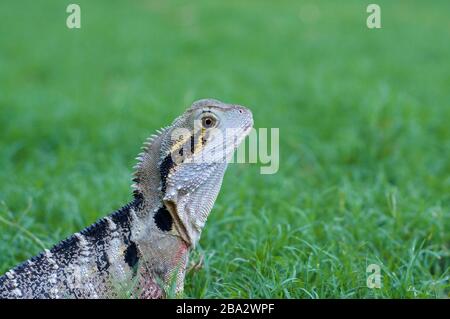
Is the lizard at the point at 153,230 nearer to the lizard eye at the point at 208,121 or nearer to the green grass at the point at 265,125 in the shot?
the lizard eye at the point at 208,121

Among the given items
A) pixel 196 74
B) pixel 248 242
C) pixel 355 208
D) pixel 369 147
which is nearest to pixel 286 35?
pixel 196 74

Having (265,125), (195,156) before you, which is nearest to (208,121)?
(195,156)

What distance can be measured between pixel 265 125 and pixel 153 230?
3.95 meters

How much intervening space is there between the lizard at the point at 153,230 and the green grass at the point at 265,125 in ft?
1.87

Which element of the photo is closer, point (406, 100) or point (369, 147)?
point (369, 147)

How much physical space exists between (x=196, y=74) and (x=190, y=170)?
5790 millimetres

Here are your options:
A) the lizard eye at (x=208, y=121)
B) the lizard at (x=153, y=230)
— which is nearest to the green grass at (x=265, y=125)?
the lizard at (x=153, y=230)

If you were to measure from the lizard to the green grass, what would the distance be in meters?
0.57

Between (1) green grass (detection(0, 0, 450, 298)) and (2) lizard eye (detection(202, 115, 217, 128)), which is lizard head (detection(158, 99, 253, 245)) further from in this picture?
(1) green grass (detection(0, 0, 450, 298))

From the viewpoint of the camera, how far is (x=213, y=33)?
35.1ft

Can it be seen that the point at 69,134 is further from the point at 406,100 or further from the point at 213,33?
the point at 213,33

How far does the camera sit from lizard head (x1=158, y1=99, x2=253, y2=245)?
9.97ft

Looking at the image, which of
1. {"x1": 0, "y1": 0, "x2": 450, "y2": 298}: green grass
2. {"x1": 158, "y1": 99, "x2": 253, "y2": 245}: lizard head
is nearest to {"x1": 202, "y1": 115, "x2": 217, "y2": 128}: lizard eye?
{"x1": 158, "y1": 99, "x2": 253, "y2": 245}: lizard head
